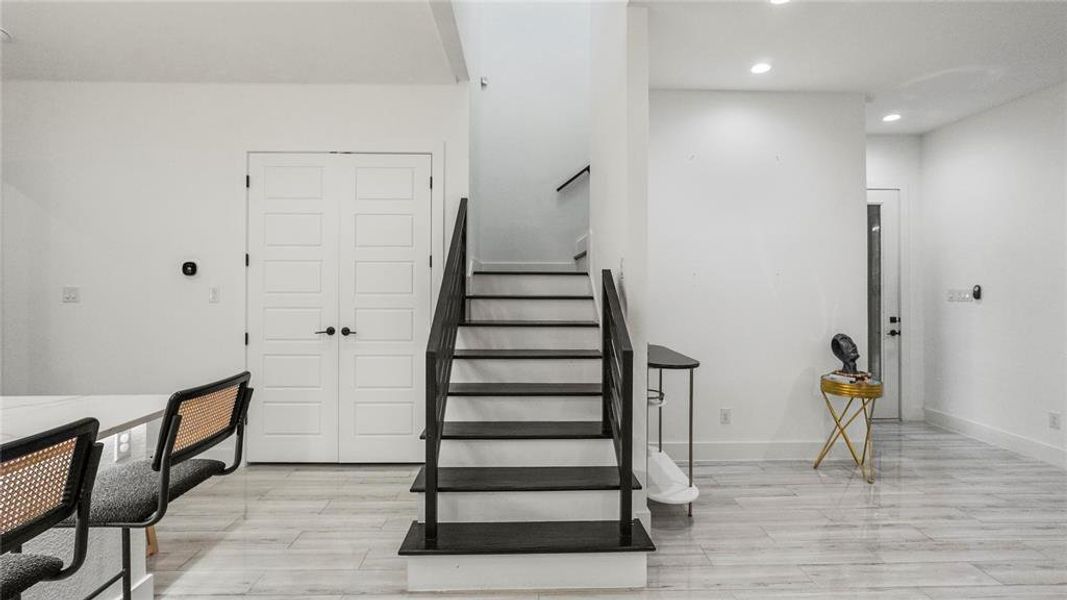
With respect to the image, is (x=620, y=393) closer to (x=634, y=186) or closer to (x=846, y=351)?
(x=634, y=186)

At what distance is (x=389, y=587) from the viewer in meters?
2.41

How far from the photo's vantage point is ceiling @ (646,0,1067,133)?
3053 millimetres

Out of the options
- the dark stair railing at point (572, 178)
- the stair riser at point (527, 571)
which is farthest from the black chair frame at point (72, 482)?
the dark stair railing at point (572, 178)

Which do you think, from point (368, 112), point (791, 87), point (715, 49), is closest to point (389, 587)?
point (368, 112)

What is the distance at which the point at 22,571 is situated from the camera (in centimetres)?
129

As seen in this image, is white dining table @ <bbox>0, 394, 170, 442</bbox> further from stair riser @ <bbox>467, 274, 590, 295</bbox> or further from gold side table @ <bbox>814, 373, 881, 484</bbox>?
gold side table @ <bbox>814, 373, 881, 484</bbox>

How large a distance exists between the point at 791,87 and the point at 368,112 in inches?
127

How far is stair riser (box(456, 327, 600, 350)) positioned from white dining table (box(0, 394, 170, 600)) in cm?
192

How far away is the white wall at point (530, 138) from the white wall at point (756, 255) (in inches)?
57.8

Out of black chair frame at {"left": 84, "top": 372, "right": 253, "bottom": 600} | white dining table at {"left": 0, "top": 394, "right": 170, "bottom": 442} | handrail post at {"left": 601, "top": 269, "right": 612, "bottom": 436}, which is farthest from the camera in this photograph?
handrail post at {"left": 601, "top": 269, "right": 612, "bottom": 436}

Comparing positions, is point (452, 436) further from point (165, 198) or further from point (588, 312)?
point (165, 198)

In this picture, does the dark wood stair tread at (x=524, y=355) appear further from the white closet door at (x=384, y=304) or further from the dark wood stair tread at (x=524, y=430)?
the white closet door at (x=384, y=304)

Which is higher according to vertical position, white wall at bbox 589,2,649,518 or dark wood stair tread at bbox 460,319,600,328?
white wall at bbox 589,2,649,518

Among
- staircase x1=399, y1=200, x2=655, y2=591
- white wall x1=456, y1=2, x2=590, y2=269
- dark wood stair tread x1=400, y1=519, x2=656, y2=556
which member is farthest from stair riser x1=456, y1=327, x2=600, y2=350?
white wall x1=456, y1=2, x2=590, y2=269
